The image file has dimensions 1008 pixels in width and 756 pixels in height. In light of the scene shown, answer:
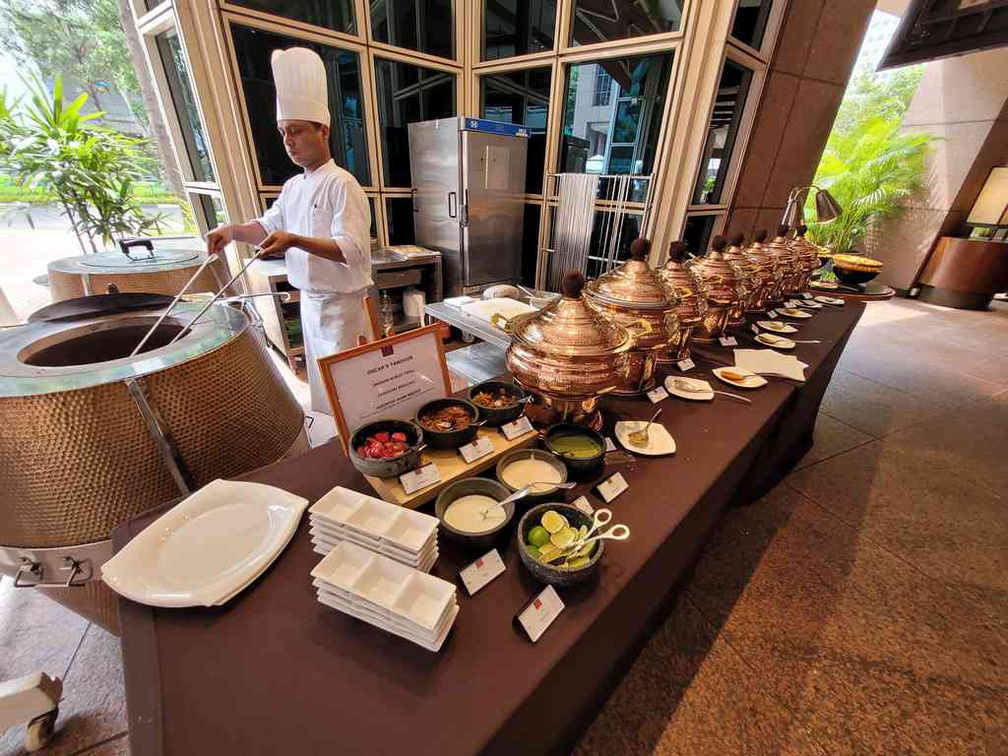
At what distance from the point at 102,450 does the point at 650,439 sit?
1.45 m

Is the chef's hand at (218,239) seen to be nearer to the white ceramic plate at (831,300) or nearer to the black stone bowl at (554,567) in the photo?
the black stone bowl at (554,567)

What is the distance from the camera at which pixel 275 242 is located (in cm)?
146

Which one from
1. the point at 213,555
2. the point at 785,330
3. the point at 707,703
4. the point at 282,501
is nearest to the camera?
the point at 213,555

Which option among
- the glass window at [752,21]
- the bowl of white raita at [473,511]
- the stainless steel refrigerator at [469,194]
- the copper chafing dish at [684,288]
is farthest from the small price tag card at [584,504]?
the glass window at [752,21]

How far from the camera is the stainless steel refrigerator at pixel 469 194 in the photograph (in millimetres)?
3910

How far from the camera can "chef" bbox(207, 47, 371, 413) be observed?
196cm

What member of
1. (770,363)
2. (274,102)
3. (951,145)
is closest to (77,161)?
(274,102)

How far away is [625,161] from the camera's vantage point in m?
3.98

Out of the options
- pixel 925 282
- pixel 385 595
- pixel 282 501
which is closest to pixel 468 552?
pixel 385 595

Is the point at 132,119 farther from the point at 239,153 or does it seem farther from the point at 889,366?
the point at 889,366

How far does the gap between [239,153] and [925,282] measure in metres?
10.8

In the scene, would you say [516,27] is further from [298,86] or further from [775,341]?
[775,341]

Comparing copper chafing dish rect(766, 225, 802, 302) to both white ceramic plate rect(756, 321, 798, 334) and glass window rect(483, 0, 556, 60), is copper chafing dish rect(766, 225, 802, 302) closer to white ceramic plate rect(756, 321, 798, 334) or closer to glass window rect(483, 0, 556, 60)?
white ceramic plate rect(756, 321, 798, 334)

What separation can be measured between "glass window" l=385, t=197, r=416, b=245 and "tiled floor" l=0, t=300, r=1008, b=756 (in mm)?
2775
